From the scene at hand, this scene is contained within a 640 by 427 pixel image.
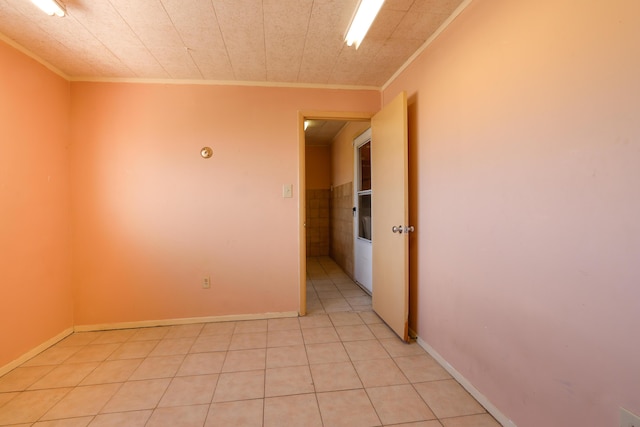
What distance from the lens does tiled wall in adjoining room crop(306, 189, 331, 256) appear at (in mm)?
6078

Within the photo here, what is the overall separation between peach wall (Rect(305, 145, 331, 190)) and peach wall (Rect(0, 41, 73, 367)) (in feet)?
13.6

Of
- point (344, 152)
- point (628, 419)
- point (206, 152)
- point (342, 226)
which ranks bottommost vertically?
point (628, 419)

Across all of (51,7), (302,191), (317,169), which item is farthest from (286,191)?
(317,169)

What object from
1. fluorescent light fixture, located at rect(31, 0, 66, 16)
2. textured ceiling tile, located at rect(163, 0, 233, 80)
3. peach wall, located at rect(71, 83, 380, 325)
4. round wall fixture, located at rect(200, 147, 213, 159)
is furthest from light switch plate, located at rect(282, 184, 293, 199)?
fluorescent light fixture, located at rect(31, 0, 66, 16)

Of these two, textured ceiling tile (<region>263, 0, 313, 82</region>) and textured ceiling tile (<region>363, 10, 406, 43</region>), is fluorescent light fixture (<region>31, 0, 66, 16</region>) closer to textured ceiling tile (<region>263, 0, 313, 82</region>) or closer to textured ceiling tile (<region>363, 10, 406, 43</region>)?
textured ceiling tile (<region>263, 0, 313, 82</region>)

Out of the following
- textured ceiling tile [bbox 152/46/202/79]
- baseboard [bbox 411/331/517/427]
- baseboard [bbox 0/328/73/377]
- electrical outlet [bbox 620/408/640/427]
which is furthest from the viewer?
textured ceiling tile [bbox 152/46/202/79]

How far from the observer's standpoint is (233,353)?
7.19 feet

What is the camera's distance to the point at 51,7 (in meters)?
1.62

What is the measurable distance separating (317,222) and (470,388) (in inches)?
181

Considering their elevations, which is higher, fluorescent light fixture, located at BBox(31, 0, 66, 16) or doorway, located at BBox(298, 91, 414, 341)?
fluorescent light fixture, located at BBox(31, 0, 66, 16)

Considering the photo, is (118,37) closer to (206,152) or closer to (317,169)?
(206,152)

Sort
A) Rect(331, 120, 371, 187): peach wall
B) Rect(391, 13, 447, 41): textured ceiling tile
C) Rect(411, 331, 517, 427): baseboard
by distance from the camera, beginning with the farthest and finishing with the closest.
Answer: Rect(331, 120, 371, 187): peach wall, Rect(391, 13, 447, 41): textured ceiling tile, Rect(411, 331, 517, 427): baseboard

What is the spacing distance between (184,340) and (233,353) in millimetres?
541

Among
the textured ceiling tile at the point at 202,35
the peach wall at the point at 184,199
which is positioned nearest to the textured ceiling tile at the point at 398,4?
the textured ceiling tile at the point at 202,35
